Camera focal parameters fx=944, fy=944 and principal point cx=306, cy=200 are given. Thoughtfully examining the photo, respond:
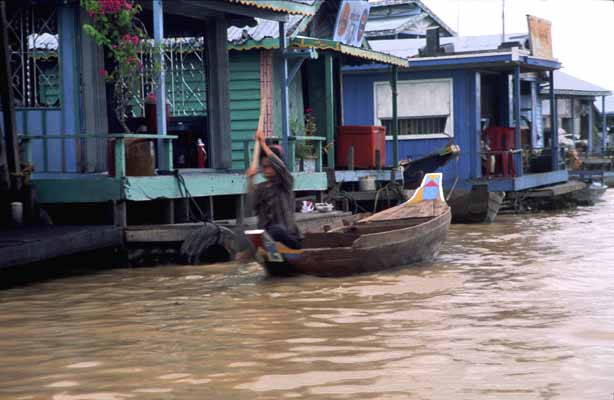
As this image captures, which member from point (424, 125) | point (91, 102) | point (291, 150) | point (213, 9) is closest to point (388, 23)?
point (424, 125)

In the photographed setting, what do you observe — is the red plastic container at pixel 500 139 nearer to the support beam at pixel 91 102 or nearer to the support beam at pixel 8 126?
the support beam at pixel 91 102

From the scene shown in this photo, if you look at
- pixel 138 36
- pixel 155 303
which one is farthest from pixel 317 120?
pixel 155 303

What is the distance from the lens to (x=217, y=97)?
14727 mm

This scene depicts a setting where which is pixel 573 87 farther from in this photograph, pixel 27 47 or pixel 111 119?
pixel 27 47

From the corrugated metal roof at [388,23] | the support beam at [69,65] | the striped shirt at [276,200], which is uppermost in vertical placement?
the corrugated metal roof at [388,23]

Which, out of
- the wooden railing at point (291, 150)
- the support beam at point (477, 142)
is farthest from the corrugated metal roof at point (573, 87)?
the wooden railing at point (291, 150)

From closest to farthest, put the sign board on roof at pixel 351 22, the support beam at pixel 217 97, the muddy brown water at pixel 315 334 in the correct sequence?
the muddy brown water at pixel 315 334 < the support beam at pixel 217 97 < the sign board on roof at pixel 351 22

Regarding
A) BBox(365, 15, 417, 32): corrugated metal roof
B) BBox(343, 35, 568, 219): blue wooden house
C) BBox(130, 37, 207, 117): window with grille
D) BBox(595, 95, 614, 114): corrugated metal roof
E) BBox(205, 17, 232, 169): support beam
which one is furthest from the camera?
BBox(595, 95, 614, 114): corrugated metal roof

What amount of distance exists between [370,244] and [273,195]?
1371 millimetres

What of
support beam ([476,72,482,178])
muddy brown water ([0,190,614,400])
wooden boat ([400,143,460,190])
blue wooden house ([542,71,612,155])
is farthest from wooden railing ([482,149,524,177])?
blue wooden house ([542,71,612,155])

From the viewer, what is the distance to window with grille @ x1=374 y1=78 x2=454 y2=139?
2219cm

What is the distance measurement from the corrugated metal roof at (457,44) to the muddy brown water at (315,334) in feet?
61.5

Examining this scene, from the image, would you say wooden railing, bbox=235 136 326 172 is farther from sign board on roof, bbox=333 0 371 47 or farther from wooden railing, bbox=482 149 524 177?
wooden railing, bbox=482 149 524 177

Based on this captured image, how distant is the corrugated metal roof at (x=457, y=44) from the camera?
30.5 metres
